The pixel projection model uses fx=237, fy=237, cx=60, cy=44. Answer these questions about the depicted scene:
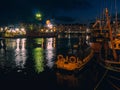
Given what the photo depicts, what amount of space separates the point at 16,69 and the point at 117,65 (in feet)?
71.7

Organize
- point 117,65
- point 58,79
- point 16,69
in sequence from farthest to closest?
point 16,69, point 58,79, point 117,65

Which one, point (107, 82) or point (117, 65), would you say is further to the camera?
point (107, 82)

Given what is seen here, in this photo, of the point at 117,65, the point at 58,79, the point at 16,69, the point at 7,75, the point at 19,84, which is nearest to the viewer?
the point at 117,65

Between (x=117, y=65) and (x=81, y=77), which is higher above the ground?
(x=117, y=65)

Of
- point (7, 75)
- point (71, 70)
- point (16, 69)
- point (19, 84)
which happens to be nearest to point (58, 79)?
point (71, 70)

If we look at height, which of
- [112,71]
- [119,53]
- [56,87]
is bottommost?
[56,87]

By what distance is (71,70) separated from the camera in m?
37.1

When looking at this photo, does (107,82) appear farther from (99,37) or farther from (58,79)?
(99,37)

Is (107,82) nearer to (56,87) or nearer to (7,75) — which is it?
(56,87)

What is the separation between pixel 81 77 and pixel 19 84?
31.2ft

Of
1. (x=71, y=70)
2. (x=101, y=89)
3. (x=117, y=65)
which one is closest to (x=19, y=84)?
(x=71, y=70)

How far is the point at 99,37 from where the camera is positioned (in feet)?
131

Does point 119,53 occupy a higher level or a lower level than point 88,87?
higher

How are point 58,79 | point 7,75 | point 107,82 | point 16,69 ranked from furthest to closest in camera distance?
point 16,69 < point 7,75 < point 58,79 < point 107,82
